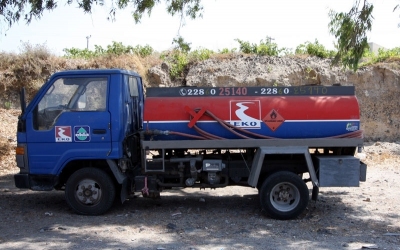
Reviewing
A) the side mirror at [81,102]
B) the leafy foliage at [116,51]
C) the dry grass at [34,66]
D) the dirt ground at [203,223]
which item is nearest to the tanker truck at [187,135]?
the side mirror at [81,102]

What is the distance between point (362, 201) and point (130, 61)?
11.3 m

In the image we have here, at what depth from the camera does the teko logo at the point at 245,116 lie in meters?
7.62

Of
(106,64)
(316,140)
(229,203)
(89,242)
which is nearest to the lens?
(89,242)

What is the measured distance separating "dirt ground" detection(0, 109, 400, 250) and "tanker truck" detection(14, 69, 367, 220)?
0.47 metres

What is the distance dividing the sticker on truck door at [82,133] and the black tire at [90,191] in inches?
19.9

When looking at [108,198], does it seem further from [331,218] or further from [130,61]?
[130,61]

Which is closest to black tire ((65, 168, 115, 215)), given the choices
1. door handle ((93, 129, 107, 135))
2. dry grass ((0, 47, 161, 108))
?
door handle ((93, 129, 107, 135))

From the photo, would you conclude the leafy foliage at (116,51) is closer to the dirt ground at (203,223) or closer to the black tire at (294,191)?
the dirt ground at (203,223)

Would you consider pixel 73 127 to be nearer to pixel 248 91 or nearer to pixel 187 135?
pixel 187 135

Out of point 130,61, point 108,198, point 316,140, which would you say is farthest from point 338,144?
point 130,61

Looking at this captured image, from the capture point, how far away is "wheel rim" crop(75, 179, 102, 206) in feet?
25.5

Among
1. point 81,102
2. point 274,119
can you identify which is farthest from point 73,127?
point 274,119

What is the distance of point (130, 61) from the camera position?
17.9 m

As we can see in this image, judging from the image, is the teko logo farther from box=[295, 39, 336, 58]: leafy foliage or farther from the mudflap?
box=[295, 39, 336, 58]: leafy foliage
